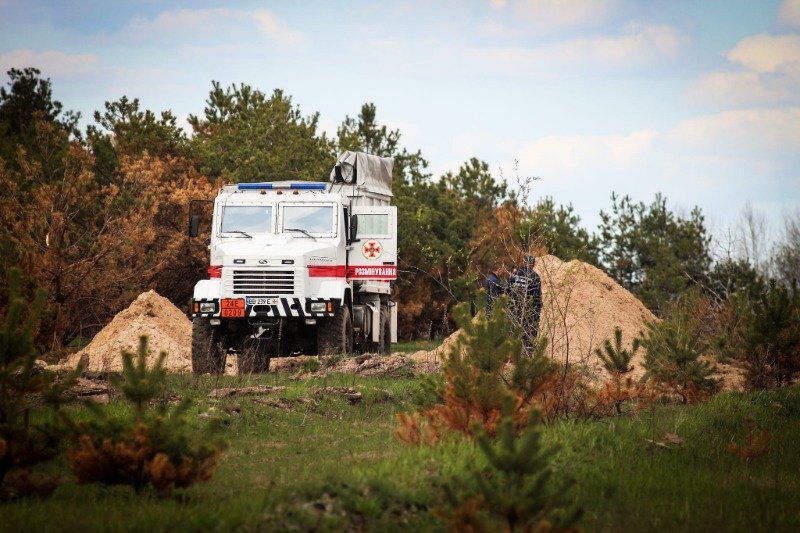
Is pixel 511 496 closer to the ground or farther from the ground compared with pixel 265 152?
closer to the ground

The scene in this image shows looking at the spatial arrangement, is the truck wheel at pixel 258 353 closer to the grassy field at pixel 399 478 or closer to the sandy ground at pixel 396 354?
the sandy ground at pixel 396 354

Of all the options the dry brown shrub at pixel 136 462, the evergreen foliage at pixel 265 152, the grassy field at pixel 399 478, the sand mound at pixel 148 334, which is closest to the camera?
the grassy field at pixel 399 478

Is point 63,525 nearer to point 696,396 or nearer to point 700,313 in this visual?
point 696,396

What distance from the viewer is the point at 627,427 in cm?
1072

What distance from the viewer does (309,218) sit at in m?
19.8

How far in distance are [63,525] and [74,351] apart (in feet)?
50.9

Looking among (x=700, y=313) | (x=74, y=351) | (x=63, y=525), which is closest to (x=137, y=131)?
(x=74, y=351)

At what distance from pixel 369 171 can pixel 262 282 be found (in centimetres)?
416

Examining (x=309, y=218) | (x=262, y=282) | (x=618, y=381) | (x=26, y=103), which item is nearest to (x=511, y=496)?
(x=618, y=381)

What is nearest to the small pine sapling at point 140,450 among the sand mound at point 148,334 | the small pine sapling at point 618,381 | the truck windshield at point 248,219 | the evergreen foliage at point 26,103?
the small pine sapling at point 618,381

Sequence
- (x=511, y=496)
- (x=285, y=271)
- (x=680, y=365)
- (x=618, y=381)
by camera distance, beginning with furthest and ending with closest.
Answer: (x=285, y=271) < (x=680, y=365) < (x=618, y=381) < (x=511, y=496)

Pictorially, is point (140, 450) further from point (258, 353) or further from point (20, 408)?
point (258, 353)

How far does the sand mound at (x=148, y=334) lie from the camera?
859 inches

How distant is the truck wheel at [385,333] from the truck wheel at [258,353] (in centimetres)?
343
